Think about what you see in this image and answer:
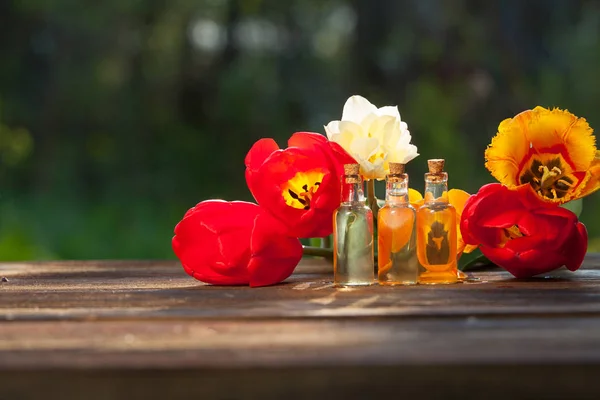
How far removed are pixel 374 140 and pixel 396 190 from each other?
0.22 ft

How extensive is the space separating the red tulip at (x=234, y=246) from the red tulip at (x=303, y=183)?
25 mm

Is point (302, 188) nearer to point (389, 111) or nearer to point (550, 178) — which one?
point (389, 111)

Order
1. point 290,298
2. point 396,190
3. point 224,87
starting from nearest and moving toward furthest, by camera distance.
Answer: point 290,298 < point 396,190 < point 224,87

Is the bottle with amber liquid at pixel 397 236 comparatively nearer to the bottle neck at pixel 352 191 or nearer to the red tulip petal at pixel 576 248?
the bottle neck at pixel 352 191

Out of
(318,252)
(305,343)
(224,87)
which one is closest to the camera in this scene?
(305,343)

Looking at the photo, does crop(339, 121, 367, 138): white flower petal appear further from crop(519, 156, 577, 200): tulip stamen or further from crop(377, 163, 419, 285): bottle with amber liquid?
crop(519, 156, 577, 200): tulip stamen

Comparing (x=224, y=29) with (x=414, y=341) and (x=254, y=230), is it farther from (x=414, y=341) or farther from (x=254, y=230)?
(x=414, y=341)

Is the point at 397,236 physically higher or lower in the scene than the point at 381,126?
lower

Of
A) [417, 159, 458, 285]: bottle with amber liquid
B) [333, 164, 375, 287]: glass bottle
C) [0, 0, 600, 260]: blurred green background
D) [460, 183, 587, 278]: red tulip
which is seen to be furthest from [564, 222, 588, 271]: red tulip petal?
[0, 0, 600, 260]: blurred green background

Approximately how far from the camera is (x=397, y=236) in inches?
36.2

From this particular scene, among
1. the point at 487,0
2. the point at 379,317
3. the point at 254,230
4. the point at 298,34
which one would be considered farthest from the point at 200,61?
the point at 379,317

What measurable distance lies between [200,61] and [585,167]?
12.8 feet

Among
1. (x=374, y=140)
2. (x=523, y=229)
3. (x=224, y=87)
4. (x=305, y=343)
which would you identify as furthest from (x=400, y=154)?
(x=224, y=87)

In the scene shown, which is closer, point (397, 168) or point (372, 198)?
point (397, 168)
